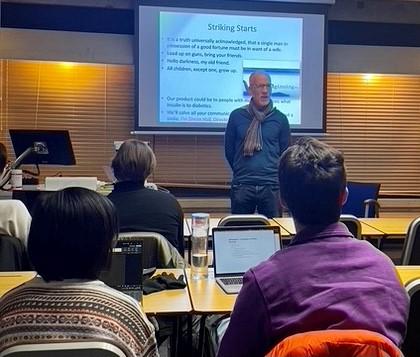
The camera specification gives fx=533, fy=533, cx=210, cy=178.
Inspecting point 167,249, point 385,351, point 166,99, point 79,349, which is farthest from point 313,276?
point 166,99

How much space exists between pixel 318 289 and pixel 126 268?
0.92 m

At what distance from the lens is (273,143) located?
425cm

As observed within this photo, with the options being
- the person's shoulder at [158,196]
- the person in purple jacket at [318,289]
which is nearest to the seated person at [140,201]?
the person's shoulder at [158,196]

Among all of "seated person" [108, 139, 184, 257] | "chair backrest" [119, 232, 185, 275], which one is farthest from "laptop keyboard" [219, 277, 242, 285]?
"seated person" [108, 139, 184, 257]

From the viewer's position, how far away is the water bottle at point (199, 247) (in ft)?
7.60

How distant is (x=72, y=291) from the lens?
1.18 metres

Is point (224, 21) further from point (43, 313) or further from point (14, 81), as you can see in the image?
point (43, 313)

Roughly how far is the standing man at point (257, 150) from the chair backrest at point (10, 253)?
207 centimetres

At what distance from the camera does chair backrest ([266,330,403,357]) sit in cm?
105

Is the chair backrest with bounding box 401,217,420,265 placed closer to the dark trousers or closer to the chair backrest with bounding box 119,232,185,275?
the chair backrest with bounding box 119,232,185,275

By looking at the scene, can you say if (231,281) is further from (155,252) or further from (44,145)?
(44,145)

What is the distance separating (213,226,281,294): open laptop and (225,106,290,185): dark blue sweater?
1.89m

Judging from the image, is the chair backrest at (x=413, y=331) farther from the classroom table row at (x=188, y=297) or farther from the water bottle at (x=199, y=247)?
the water bottle at (x=199, y=247)

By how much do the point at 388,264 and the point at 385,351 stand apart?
12.0 inches
